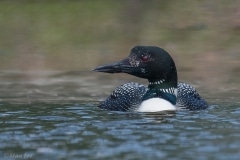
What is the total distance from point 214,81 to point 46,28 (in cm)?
599

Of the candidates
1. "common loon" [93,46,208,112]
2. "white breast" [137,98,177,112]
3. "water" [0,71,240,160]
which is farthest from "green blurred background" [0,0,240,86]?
"white breast" [137,98,177,112]

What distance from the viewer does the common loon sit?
12406 mm

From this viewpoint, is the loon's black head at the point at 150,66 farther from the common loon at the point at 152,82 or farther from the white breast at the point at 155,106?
the white breast at the point at 155,106

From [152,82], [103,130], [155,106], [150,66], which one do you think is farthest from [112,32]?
[103,130]

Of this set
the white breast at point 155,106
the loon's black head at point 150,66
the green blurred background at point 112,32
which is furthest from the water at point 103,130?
the green blurred background at point 112,32

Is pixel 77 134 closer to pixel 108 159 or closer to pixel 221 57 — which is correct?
pixel 108 159

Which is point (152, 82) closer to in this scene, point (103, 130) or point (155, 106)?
point (155, 106)

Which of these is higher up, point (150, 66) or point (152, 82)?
point (150, 66)

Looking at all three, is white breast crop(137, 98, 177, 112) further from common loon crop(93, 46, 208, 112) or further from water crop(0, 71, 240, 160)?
water crop(0, 71, 240, 160)

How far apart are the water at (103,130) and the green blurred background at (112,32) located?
371 centimetres

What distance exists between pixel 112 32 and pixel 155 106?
8196 millimetres

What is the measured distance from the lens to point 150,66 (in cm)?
1245

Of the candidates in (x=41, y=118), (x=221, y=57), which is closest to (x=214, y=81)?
(x=221, y=57)

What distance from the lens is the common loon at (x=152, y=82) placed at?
1241 cm
